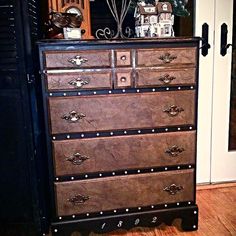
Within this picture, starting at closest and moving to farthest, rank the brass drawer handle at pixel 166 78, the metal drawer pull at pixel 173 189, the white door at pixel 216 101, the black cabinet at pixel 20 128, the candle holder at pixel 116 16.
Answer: the black cabinet at pixel 20 128 → the brass drawer handle at pixel 166 78 → the metal drawer pull at pixel 173 189 → the candle holder at pixel 116 16 → the white door at pixel 216 101

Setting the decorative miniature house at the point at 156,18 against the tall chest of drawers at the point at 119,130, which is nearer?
the tall chest of drawers at the point at 119,130

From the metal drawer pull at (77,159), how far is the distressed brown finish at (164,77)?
48 cm

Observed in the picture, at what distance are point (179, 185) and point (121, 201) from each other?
1.16 ft

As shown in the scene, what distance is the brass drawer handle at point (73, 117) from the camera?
1534 mm

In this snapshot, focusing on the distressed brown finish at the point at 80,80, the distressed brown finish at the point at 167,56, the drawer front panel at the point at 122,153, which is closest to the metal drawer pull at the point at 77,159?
the drawer front panel at the point at 122,153

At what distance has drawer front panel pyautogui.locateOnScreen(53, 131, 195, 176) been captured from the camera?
5.18ft

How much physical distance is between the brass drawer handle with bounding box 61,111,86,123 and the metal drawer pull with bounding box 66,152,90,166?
185 millimetres

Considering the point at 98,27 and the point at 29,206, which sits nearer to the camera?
the point at 29,206

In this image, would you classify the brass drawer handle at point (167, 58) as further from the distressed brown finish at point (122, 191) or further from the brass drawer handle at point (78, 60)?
the distressed brown finish at point (122, 191)

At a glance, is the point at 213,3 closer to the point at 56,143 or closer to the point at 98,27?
the point at 98,27

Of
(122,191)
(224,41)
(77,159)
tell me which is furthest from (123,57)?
(224,41)

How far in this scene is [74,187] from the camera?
1.61m

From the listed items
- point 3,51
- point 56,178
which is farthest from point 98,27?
point 56,178

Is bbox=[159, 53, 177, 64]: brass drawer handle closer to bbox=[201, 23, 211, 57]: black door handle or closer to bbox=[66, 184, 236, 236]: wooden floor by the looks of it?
bbox=[201, 23, 211, 57]: black door handle
